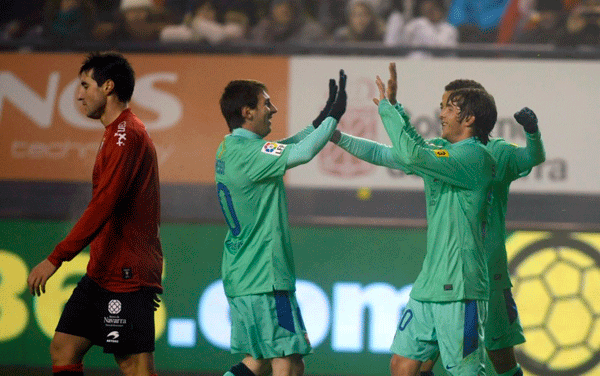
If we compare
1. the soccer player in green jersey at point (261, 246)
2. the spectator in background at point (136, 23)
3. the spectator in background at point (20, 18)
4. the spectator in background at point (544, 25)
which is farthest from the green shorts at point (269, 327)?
the spectator in background at point (20, 18)

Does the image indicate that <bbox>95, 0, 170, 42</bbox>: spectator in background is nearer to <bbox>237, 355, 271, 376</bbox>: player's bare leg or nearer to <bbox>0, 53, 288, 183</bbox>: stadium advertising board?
<bbox>0, 53, 288, 183</bbox>: stadium advertising board

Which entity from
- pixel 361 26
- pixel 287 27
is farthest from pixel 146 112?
pixel 361 26

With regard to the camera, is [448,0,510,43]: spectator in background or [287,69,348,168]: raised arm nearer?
[287,69,348,168]: raised arm

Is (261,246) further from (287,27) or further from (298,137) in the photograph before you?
(287,27)

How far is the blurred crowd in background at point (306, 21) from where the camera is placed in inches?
346

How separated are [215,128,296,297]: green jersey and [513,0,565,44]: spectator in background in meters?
4.53

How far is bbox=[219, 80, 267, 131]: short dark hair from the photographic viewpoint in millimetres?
4879

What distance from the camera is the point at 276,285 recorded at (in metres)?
4.63

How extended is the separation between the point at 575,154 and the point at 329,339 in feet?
9.00

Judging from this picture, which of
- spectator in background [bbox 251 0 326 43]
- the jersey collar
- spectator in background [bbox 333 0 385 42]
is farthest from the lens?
spectator in background [bbox 251 0 326 43]

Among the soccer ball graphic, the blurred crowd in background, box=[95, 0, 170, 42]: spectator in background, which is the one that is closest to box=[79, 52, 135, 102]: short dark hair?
the soccer ball graphic

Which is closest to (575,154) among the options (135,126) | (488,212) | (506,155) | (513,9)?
(513,9)

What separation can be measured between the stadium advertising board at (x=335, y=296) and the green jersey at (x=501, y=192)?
6.96 ft

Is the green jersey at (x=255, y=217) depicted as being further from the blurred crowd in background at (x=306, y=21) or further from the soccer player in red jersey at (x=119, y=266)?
the blurred crowd in background at (x=306, y=21)
